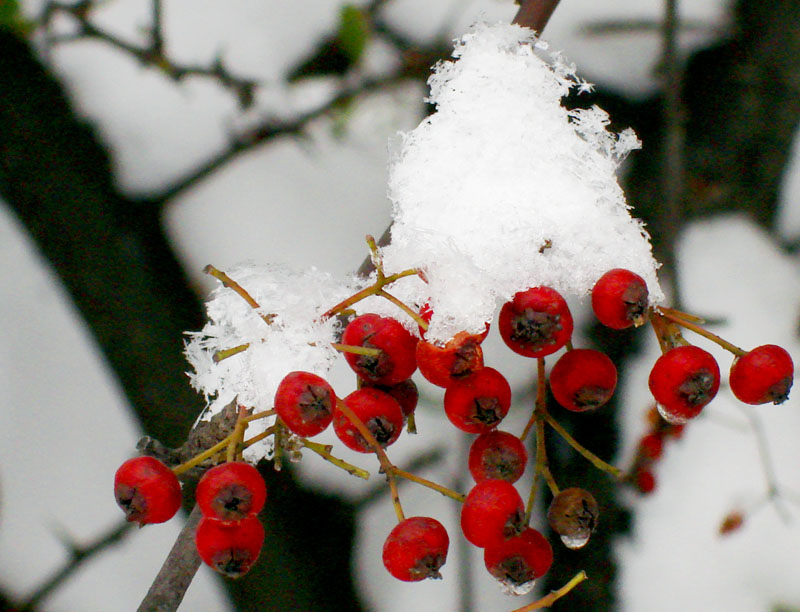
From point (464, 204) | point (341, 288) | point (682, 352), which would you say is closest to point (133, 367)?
point (341, 288)

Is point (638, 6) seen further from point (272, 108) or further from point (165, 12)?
point (165, 12)

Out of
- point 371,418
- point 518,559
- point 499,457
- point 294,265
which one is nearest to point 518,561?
point 518,559

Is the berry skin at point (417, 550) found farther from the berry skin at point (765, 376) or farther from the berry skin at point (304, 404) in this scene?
the berry skin at point (765, 376)

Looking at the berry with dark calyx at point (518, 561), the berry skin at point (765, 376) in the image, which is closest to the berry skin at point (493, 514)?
the berry with dark calyx at point (518, 561)

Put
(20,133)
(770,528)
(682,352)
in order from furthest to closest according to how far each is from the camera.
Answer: (770,528) < (20,133) < (682,352)

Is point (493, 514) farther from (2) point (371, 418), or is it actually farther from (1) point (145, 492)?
(1) point (145, 492)
